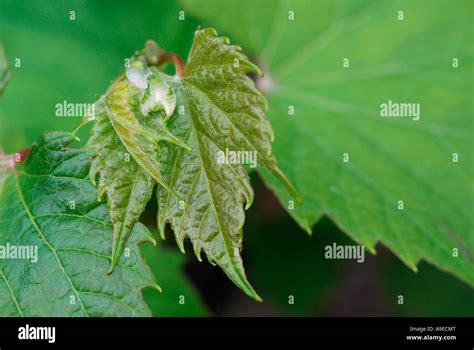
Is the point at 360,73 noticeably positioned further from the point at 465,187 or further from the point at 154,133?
the point at 154,133

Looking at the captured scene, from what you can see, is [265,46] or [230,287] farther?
[230,287]

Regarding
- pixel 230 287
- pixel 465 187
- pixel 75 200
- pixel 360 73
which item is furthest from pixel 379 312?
pixel 75 200

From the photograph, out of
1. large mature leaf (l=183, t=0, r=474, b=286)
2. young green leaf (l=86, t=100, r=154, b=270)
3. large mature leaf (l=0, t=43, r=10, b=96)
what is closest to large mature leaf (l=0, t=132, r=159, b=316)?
young green leaf (l=86, t=100, r=154, b=270)

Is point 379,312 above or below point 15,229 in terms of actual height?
below

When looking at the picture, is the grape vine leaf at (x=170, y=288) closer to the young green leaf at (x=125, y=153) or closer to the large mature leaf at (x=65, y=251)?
the large mature leaf at (x=65, y=251)
